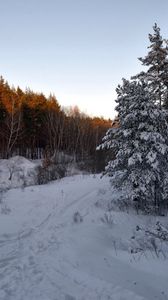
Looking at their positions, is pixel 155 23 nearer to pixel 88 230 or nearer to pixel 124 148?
→ pixel 124 148

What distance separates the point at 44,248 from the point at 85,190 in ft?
28.7

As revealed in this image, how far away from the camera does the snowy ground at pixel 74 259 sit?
5.39 meters

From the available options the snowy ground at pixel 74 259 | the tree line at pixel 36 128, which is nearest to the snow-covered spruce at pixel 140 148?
the snowy ground at pixel 74 259

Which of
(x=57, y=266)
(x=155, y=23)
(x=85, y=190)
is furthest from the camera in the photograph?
(x=155, y=23)

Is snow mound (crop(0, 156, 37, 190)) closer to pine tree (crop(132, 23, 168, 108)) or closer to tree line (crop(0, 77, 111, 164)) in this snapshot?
tree line (crop(0, 77, 111, 164))

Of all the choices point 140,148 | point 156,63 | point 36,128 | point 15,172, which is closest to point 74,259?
point 140,148

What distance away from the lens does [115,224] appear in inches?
383

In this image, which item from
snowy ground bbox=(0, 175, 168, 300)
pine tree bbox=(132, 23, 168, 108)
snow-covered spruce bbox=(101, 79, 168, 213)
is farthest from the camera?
pine tree bbox=(132, 23, 168, 108)

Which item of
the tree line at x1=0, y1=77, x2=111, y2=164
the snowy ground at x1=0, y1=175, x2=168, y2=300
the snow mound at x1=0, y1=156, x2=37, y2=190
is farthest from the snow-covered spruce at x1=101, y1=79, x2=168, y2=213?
the tree line at x1=0, y1=77, x2=111, y2=164

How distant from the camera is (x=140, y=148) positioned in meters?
11.8

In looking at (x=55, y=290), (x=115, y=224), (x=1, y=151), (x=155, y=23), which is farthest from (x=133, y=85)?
(x=1, y=151)

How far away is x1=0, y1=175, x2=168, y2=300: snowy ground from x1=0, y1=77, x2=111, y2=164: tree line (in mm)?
32307

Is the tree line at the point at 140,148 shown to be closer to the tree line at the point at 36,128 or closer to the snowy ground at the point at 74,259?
the snowy ground at the point at 74,259

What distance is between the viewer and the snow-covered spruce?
1145 cm
